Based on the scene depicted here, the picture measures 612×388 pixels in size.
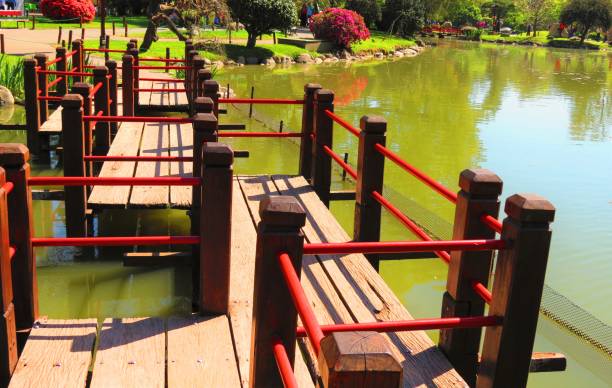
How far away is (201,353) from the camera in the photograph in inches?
134

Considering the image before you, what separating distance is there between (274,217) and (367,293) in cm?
176

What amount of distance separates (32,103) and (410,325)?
8.16 metres

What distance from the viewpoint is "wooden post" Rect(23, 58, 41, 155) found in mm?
9555

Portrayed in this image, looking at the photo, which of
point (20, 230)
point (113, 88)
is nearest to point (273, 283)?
point (20, 230)

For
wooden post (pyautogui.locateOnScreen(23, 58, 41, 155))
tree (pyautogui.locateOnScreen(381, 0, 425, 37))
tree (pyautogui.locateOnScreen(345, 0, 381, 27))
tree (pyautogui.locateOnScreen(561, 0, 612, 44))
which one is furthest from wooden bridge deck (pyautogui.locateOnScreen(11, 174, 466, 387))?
tree (pyautogui.locateOnScreen(561, 0, 612, 44))

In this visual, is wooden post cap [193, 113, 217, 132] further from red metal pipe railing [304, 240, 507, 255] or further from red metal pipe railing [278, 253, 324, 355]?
red metal pipe railing [278, 253, 324, 355]

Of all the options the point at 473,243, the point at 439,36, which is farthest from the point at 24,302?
the point at 439,36

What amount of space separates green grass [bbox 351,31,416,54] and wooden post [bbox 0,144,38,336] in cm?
3410

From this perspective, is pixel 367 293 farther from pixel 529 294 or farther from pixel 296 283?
pixel 296 283

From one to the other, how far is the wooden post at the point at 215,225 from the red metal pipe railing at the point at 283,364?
1.20 metres

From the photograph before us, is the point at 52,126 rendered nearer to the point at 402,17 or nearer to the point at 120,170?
the point at 120,170

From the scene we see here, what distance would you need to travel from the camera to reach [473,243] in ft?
9.55

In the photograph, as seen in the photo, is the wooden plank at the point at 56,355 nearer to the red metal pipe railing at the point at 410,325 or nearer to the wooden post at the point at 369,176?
the red metal pipe railing at the point at 410,325

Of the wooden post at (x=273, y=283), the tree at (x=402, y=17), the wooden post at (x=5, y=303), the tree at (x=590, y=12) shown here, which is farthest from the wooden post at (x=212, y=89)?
the tree at (x=590, y=12)
